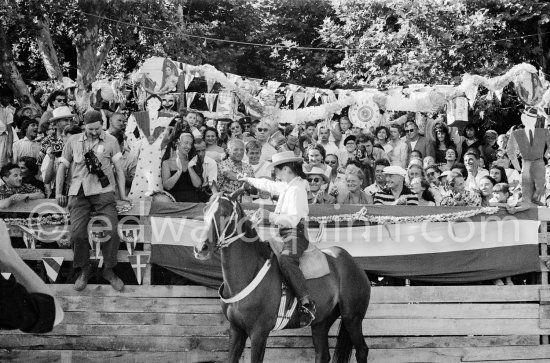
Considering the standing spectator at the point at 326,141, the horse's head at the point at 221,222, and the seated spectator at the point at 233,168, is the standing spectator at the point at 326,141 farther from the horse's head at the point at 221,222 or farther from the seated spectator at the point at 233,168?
the horse's head at the point at 221,222

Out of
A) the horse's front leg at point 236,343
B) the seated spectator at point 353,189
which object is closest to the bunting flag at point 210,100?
the seated spectator at point 353,189

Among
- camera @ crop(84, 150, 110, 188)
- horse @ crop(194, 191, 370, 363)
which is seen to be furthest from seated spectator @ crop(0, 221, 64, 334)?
camera @ crop(84, 150, 110, 188)

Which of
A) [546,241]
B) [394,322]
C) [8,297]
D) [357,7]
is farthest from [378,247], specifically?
[357,7]

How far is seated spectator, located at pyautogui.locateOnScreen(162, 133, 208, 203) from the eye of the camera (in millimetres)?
10414

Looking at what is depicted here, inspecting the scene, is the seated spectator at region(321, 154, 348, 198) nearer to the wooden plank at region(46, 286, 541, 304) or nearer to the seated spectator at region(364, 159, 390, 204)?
the seated spectator at region(364, 159, 390, 204)

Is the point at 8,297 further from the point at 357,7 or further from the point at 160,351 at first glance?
the point at 357,7

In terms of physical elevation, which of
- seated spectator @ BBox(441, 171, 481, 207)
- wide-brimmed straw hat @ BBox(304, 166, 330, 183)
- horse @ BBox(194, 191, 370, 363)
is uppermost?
wide-brimmed straw hat @ BBox(304, 166, 330, 183)

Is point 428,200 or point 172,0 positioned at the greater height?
point 172,0

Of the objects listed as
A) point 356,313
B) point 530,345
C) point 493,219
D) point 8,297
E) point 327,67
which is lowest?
point 530,345

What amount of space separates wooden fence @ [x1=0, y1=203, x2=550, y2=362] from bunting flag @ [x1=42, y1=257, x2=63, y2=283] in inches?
3.2

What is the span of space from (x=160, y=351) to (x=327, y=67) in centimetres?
1766

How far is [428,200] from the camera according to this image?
11289 mm

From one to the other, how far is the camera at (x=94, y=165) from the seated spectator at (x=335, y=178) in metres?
2.99

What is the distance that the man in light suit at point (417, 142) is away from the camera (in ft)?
46.4
